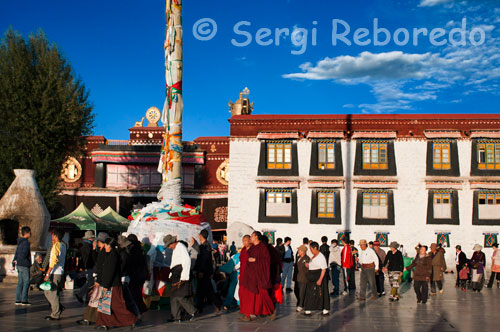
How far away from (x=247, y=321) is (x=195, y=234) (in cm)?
399

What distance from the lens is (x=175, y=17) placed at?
17.5 metres

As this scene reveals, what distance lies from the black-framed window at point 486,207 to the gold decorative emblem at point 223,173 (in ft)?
50.7

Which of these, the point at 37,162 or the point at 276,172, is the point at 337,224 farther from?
the point at 37,162

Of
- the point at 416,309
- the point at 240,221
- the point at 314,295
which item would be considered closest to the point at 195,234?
the point at 314,295

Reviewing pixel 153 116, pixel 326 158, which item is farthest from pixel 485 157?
pixel 153 116

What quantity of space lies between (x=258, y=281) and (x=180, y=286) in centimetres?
155

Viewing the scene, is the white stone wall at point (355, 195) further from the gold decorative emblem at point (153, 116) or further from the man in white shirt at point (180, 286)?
the man in white shirt at point (180, 286)

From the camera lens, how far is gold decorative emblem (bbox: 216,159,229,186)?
3769cm

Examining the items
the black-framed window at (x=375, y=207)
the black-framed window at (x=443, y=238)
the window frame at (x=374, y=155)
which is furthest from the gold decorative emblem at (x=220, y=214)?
the black-framed window at (x=443, y=238)

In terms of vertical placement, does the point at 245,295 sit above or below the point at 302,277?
below

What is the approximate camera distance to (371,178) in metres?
32.4

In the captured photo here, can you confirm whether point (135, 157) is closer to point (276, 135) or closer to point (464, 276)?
point (276, 135)

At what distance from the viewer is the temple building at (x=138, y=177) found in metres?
37.3

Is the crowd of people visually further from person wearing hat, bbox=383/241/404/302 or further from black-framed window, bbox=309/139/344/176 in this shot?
black-framed window, bbox=309/139/344/176
